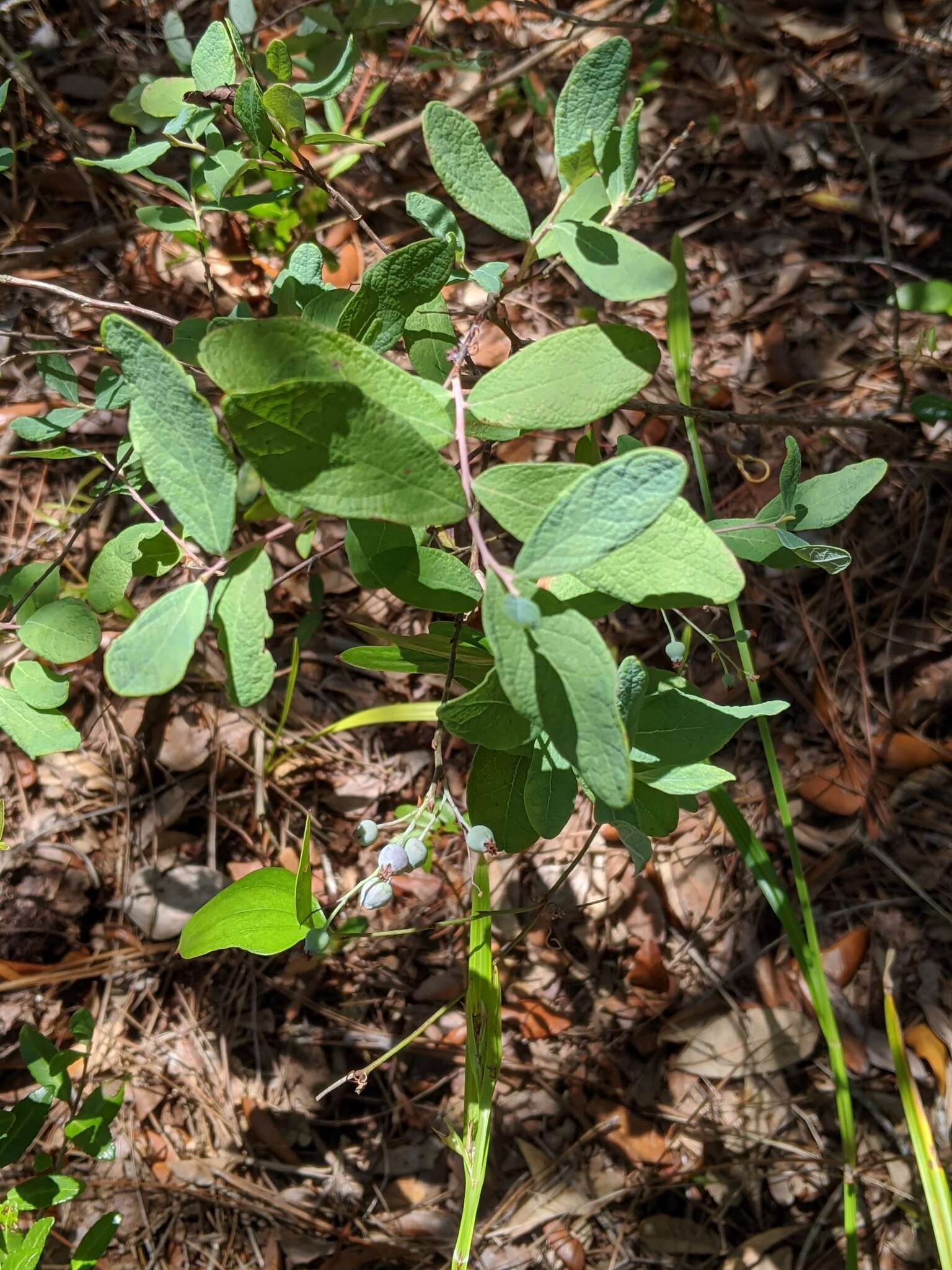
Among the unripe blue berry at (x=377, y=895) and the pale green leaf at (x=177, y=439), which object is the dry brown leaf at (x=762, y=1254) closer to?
the unripe blue berry at (x=377, y=895)

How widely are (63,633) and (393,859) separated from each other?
1.77ft

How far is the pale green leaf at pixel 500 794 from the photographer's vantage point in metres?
1.09

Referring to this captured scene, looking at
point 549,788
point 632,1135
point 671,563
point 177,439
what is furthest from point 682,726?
point 632,1135

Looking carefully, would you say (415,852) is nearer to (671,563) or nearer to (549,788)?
(549,788)

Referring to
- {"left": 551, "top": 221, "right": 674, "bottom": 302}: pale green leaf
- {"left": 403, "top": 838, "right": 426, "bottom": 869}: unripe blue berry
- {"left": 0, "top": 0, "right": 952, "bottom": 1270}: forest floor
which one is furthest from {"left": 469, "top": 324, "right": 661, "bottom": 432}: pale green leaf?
{"left": 0, "top": 0, "right": 952, "bottom": 1270}: forest floor

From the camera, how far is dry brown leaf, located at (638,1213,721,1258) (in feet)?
6.11

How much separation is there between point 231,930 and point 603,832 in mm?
1017

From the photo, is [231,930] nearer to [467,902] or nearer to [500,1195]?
[467,902]

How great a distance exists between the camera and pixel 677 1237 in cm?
187

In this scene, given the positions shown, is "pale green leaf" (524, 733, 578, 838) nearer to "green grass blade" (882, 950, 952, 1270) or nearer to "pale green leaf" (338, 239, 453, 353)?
"pale green leaf" (338, 239, 453, 353)

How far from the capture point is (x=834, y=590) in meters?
2.17

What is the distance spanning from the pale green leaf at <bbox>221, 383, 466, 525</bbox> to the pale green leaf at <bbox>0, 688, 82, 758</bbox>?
0.60m

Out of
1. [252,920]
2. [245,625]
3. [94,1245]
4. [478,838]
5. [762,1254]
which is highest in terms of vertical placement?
[245,625]

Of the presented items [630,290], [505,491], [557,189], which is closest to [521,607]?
[505,491]
